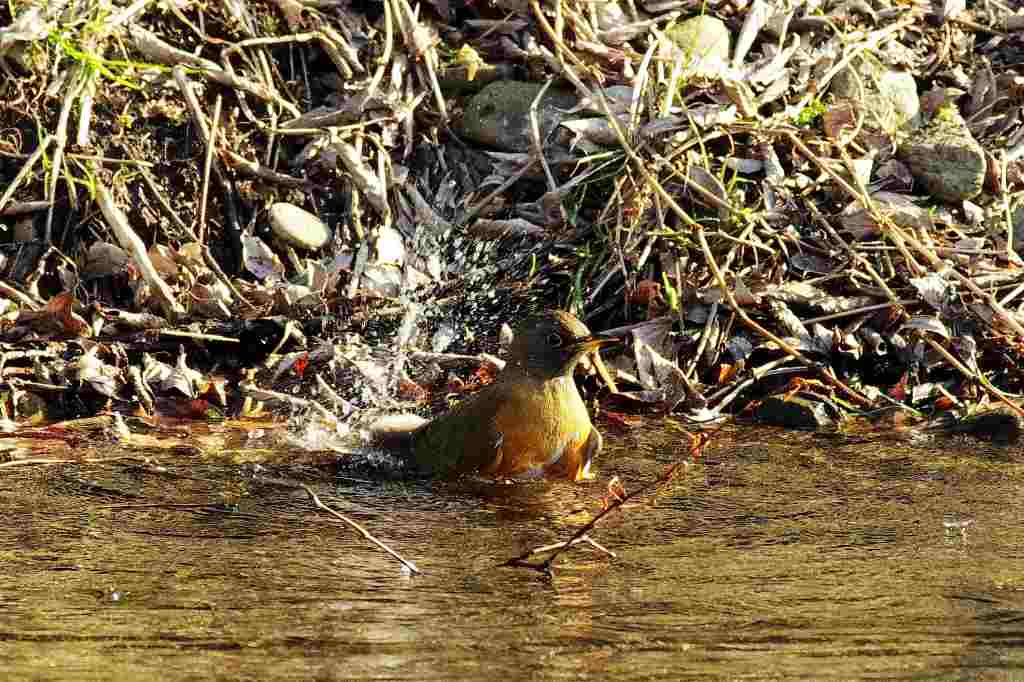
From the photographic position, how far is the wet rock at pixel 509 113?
725 cm

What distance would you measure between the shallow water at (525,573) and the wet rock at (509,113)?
208 cm

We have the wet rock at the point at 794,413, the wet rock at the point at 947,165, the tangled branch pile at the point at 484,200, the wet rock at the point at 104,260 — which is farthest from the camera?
the wet rock at the point at 947,165

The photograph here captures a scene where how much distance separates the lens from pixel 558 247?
22.5 feet

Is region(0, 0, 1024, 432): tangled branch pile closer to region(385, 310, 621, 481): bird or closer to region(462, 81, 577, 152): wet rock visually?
region(462, 81, 577, 152): wet rock

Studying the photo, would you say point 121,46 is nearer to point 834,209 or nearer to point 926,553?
point 834,209

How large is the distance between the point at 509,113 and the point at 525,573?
365cm

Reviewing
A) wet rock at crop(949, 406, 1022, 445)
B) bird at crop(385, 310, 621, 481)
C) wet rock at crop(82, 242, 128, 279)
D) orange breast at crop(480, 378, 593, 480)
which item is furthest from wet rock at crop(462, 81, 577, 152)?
wet rock at crop(949, 406, 1022, 445)

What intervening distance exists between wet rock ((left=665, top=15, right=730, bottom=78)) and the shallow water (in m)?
2.18

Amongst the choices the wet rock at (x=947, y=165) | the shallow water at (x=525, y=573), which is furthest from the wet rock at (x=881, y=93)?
the shallow water at (x=525, y=573)

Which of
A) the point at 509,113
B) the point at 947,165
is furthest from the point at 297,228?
the point at 947,165

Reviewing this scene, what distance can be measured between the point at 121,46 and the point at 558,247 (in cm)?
222

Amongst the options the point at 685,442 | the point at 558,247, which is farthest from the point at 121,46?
the point at 685,442

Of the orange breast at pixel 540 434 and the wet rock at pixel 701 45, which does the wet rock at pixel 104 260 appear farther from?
the wet rock at pixel 701 45

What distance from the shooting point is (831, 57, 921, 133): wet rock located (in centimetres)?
741
